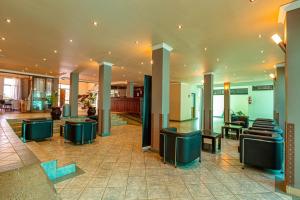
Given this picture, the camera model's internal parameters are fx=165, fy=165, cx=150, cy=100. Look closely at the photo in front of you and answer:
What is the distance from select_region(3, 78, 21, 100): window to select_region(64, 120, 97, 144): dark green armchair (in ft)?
39.9

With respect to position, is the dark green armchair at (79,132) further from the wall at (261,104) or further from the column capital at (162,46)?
the wall at (261,104)

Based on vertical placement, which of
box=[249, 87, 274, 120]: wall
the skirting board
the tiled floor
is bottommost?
the tiled floor

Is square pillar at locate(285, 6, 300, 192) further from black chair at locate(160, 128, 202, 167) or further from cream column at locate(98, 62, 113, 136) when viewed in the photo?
cream column at locate(98, 62, 113, 136)

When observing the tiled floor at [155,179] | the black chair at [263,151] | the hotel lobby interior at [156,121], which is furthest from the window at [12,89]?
the black chair at [263,151]

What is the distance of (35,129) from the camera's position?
5895mm

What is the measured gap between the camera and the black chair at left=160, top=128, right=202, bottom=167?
12.7 feet

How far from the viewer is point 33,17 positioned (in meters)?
3.63

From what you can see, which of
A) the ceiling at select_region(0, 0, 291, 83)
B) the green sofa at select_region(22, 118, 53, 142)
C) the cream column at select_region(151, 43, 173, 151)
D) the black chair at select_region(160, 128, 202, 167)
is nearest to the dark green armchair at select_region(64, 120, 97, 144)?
the green sofa at select_region(22, 118, 53, 142)

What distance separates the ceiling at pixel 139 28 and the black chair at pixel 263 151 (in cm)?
265

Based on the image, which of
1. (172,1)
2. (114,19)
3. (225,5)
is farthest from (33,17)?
(225,5)

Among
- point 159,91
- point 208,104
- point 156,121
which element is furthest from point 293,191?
point 208,104

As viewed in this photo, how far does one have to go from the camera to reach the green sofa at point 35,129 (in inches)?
229

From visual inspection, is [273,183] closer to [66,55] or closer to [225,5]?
[225,5]

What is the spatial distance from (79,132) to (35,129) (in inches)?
65.0
